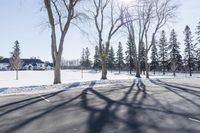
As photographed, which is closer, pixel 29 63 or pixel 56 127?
pixel 56 127

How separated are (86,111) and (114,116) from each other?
125cm

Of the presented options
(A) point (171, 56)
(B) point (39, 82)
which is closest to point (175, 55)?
(A) point (171, 56)

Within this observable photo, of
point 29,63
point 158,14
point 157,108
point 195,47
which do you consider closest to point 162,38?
point 195,47

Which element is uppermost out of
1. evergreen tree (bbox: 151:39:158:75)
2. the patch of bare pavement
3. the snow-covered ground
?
evergreen tree (bbox: 151:39:158:75)

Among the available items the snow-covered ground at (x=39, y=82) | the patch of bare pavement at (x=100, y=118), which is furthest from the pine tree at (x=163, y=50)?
the patch of bare pavement at (x=100, y=118)

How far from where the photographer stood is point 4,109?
9883 millimetres

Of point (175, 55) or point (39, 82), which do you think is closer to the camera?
point (39, 82)

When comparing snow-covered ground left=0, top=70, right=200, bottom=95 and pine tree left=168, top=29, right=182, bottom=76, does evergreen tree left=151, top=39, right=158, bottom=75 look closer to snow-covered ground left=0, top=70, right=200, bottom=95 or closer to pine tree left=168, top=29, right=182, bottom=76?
pine tree left=168, top=29, right=182, bottom=76

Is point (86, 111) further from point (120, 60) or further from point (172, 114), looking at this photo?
point (120, 60)

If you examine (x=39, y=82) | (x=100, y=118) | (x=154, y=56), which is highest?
(x=154, y=56)

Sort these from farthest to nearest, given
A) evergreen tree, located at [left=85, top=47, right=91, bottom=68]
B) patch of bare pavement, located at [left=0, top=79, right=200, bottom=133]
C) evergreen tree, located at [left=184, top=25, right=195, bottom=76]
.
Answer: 1. evergreen tree, located at [left=85, top=47, right=91, bottom=68]
2. evergreen tree, located at [left=184, top=25, right=195, bottom=76]
3. patch of bare pavement, located at [left=0, top=79, right=200, bottom=133]

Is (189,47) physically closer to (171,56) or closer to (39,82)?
(171,56)

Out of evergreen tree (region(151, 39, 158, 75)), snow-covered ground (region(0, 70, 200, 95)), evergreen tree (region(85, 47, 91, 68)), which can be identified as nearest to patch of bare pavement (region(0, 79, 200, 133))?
snow-covered ground (region(0, 70, 200, 95))

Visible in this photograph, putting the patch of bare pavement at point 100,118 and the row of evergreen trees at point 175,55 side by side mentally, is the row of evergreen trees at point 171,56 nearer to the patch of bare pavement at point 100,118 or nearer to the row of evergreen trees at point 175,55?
the row of evergreen trees at point 175,55
